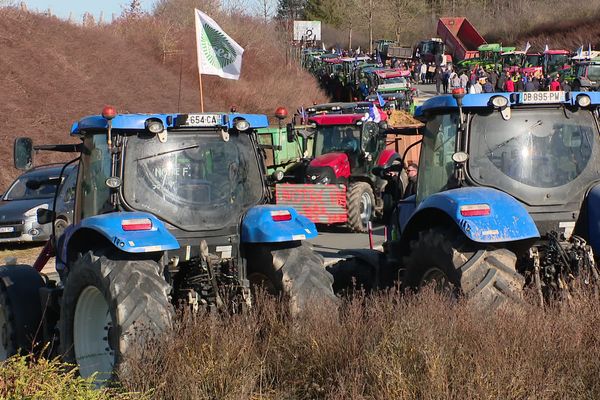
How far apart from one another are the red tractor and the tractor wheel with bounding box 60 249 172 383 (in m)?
10.8

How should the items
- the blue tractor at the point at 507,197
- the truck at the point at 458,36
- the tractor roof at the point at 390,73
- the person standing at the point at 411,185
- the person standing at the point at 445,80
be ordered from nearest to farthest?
1. the blue tractor at the point at 507,197
2. the person standing at the point at 411,185
3. the tractor roof at the point at 390,73
4. the person standing at the point at 445,80
5. the truck at the point at 458,36

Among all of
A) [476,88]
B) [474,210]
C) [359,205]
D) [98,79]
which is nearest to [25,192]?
[359,205]

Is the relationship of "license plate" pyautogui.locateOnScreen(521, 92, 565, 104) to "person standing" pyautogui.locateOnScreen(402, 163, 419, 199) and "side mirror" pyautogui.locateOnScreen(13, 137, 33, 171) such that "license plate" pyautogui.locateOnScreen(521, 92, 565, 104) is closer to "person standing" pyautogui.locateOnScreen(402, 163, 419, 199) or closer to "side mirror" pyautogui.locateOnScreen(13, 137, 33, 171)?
"person standing" pyautogui.locateOnScreen(402, 163, 419, 199)

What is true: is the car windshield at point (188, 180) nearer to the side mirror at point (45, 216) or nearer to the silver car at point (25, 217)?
the side mirror at point (45, 216)

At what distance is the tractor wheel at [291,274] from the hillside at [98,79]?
13467mm

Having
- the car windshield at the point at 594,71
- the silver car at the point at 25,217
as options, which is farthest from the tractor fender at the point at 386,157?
the car windshield at the point at 594,71

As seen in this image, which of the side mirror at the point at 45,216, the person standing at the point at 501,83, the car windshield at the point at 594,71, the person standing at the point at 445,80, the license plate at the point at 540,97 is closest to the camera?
the license plate at the point at 540,97

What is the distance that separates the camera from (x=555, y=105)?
25.4 feet

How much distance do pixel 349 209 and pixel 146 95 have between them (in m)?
18.6

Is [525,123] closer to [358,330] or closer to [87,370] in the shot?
[358,330]

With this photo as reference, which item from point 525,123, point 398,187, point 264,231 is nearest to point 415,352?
point 264,231

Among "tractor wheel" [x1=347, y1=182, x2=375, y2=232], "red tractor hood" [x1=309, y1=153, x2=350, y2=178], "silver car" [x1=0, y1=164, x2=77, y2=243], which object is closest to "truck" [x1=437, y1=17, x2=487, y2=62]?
"red tractor hood" [x1=309, y1=153, x2=350, y2=178]

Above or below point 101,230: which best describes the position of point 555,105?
above

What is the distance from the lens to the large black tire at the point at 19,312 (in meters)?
7.84
